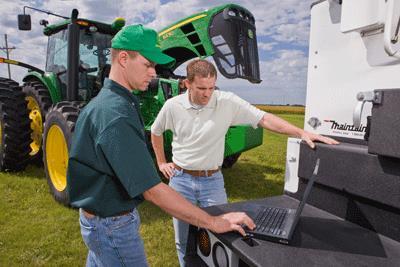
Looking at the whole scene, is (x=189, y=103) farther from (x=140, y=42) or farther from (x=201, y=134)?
(x=140, y=42)

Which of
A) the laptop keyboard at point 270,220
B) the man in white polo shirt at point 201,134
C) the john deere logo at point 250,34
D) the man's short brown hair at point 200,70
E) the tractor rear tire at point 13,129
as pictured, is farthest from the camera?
the tractor rear tire at point 13,129

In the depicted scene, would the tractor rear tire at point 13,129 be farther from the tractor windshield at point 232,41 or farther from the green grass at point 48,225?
the tractor windshield at point 232,41

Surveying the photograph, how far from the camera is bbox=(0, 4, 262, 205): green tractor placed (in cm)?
495

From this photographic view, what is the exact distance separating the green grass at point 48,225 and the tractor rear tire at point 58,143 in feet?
0.71

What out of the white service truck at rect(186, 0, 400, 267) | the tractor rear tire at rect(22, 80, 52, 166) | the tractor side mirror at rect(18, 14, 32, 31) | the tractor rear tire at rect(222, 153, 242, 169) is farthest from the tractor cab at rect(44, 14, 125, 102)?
the white service truck at rect(186, 0, 400, 267)

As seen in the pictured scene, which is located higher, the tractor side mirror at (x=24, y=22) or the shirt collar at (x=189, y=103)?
the tractor side mirror at (x=24, y=22)

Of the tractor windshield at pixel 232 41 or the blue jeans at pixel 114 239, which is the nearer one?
the blue jeans at pixel 114 239

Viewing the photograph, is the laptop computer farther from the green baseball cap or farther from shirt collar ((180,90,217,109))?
shirt collar ((180,90,217,109))

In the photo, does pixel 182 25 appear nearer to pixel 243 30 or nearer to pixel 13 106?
pixel 243 30

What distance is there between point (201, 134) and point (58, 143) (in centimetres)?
330

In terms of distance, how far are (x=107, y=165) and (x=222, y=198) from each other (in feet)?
4.65

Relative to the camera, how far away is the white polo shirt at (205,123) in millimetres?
2596

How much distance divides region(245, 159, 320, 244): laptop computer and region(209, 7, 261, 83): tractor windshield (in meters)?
3.48

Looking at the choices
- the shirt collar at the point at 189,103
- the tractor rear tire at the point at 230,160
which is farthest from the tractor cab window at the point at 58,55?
the shirt collar at the point at 189,103
